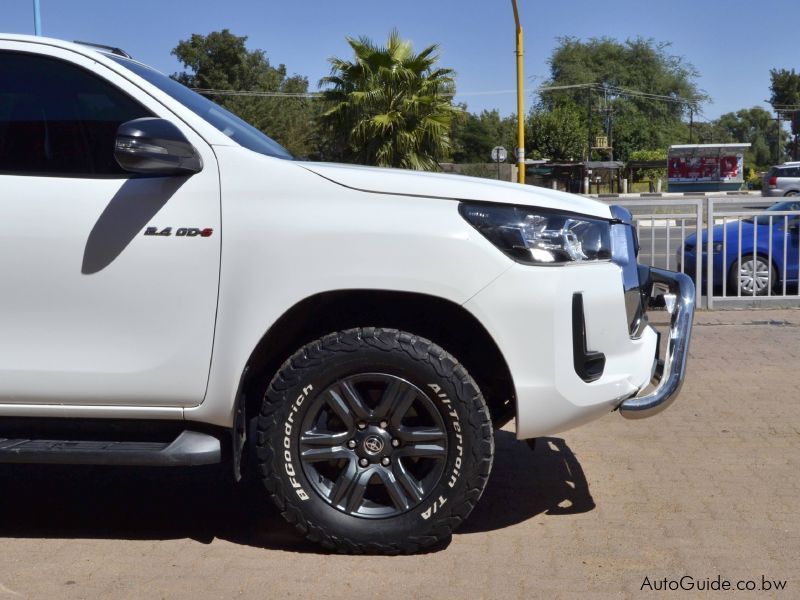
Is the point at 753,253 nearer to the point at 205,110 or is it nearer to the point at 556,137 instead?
the point at 205,110

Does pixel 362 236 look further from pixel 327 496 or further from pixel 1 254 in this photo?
pixel 1 254

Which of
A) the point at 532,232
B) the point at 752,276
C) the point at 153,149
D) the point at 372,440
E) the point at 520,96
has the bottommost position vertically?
the point at 752,276

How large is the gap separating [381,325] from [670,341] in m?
1.28

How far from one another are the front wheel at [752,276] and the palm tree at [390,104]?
14673 millimetres

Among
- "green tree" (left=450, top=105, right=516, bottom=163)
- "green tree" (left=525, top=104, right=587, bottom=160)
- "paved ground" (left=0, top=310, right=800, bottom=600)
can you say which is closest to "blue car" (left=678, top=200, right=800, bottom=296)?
"paved ground" (left=0, top=310, right=800, bottom=600)

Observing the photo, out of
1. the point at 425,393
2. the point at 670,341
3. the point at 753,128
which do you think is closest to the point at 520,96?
the point at 670,341

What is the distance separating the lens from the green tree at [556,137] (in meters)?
75.2

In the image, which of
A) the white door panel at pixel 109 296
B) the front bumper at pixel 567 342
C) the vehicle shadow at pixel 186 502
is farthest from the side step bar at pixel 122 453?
the front bumper at pixel 567 342

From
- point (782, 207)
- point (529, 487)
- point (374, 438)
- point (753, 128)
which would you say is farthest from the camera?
point (753, 128)

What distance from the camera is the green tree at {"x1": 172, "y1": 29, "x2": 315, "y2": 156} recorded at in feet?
203

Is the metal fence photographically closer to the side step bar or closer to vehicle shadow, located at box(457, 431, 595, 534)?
vehicle shadow, located at box(457, 431, 595, 534)

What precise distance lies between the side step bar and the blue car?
25.5 ft

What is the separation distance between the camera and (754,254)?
34.5 ft

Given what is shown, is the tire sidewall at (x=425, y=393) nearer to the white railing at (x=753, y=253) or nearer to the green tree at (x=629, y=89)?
the white railing at (x=753, y=253)
